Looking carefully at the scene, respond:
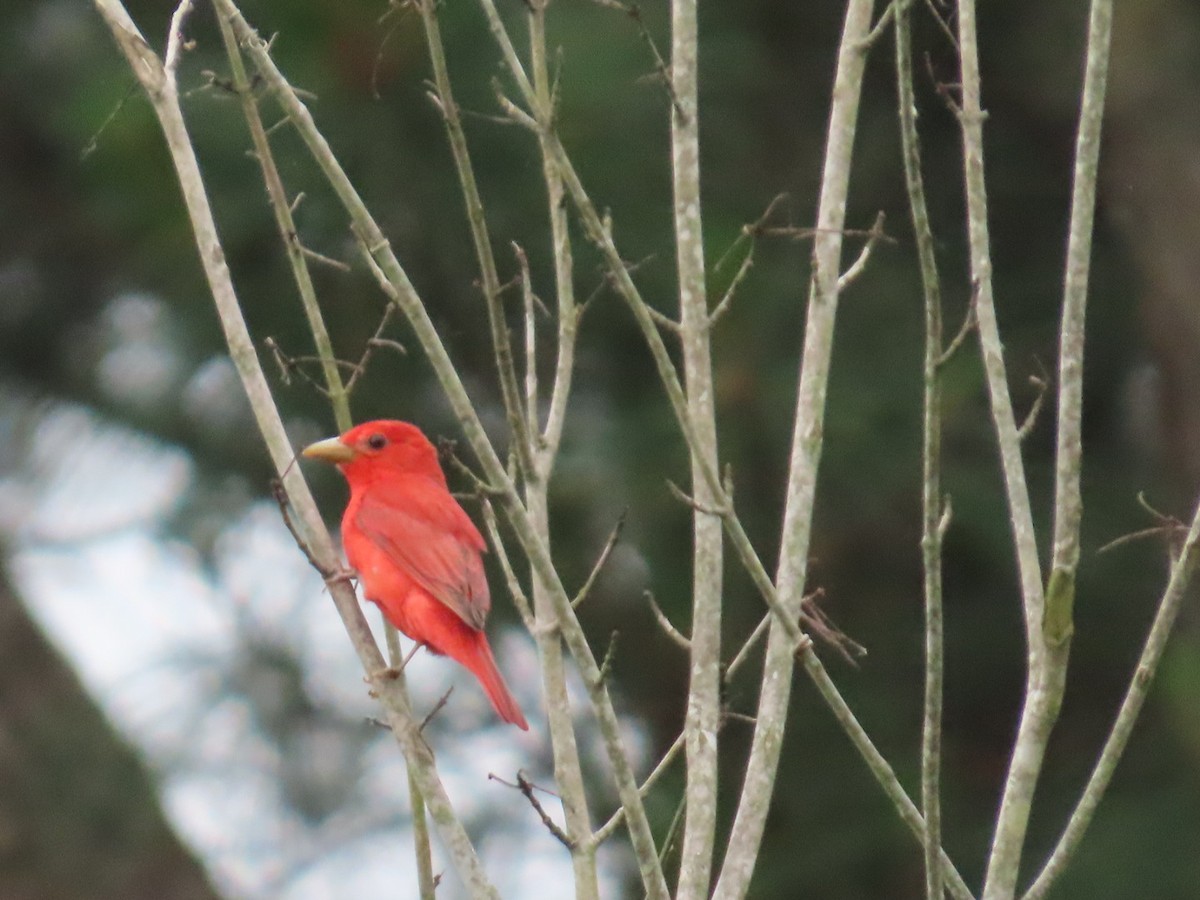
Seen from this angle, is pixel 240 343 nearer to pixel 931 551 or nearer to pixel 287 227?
pixel 287 227

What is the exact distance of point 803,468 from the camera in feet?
10.9

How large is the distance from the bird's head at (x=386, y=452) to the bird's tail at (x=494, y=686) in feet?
2.34

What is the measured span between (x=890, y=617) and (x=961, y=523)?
51 centimetres

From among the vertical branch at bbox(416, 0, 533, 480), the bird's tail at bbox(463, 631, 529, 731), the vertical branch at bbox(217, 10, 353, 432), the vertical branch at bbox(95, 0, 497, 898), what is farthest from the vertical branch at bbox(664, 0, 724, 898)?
the bird's tail at bbox(463, 631, 529, 731)

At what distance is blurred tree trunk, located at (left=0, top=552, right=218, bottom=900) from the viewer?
740 centimetres

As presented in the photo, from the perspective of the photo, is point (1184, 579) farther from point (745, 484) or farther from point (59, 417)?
point (59, 417)

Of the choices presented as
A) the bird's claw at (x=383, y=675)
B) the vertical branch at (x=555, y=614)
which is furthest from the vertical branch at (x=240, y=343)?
the vertical branch at (x=555, y=614)

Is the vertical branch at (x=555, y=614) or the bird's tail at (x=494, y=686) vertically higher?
the vertical branch at (x=555, y=614)

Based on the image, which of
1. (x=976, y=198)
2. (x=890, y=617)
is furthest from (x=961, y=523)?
(x=976, y=198)

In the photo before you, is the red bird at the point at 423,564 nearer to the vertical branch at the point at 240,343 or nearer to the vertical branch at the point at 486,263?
the vertical branch at the point at 240,343

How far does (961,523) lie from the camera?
731 cm

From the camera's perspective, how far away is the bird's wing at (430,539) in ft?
16.0

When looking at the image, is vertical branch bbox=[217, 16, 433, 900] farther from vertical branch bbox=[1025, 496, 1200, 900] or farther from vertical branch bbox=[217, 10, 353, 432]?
vertical branch bbox=[1025, 496, 1200, 900]

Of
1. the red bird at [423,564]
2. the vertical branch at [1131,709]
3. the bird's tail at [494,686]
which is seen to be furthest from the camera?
the red bird at [423,564]
